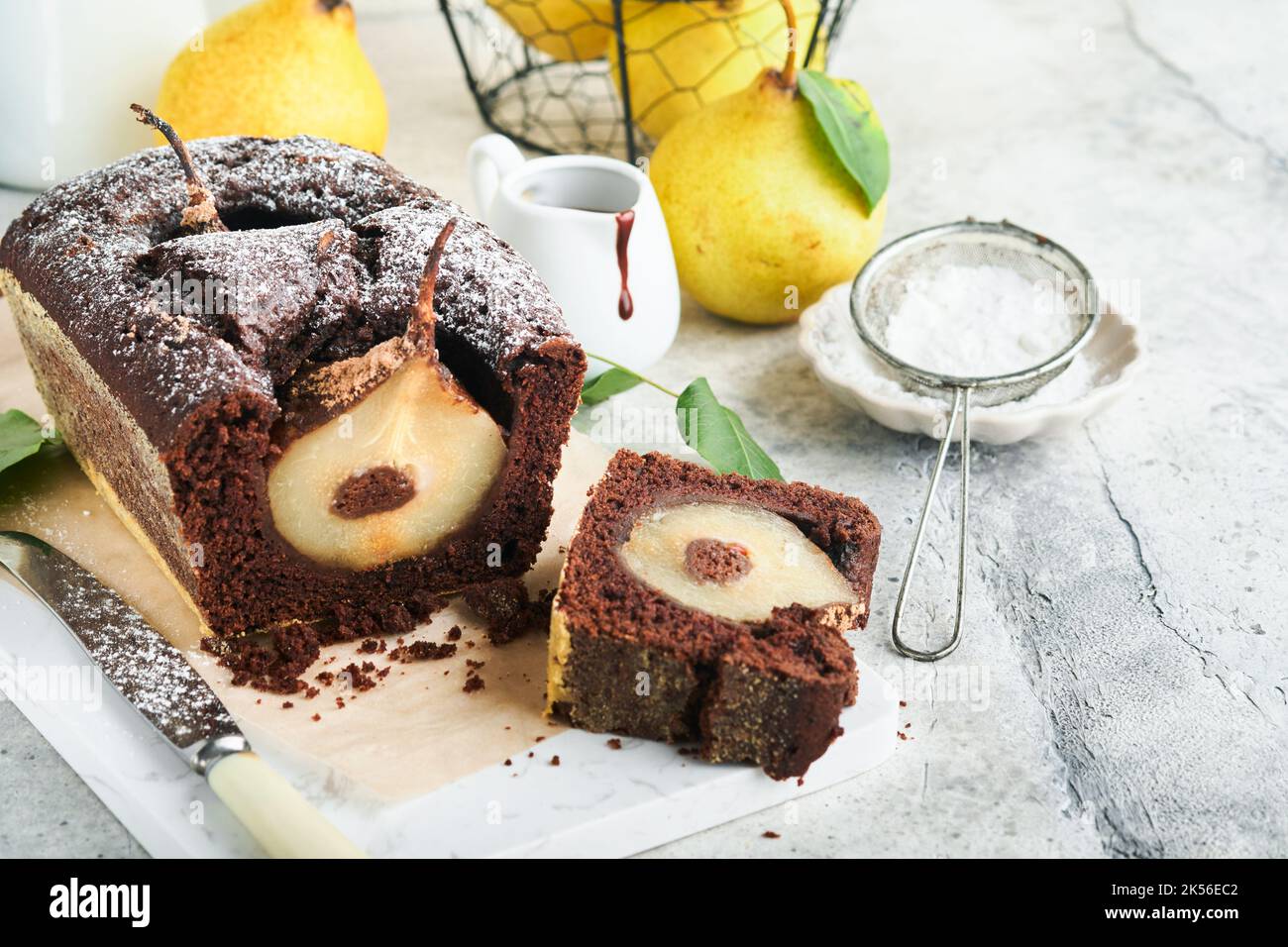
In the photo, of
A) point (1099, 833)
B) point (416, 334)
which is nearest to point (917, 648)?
point (1099, 833)

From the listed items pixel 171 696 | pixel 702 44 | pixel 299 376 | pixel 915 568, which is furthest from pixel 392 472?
pixel 702 44

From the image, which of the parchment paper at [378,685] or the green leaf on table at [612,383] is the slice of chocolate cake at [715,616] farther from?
the green leaf on table at [612,383]

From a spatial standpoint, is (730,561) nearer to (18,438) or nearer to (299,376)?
(299,376)

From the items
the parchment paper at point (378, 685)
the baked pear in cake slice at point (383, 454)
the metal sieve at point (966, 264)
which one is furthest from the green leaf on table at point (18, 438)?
the metal sieve at point (966, 264)

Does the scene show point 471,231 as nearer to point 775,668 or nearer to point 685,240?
point 685,240
